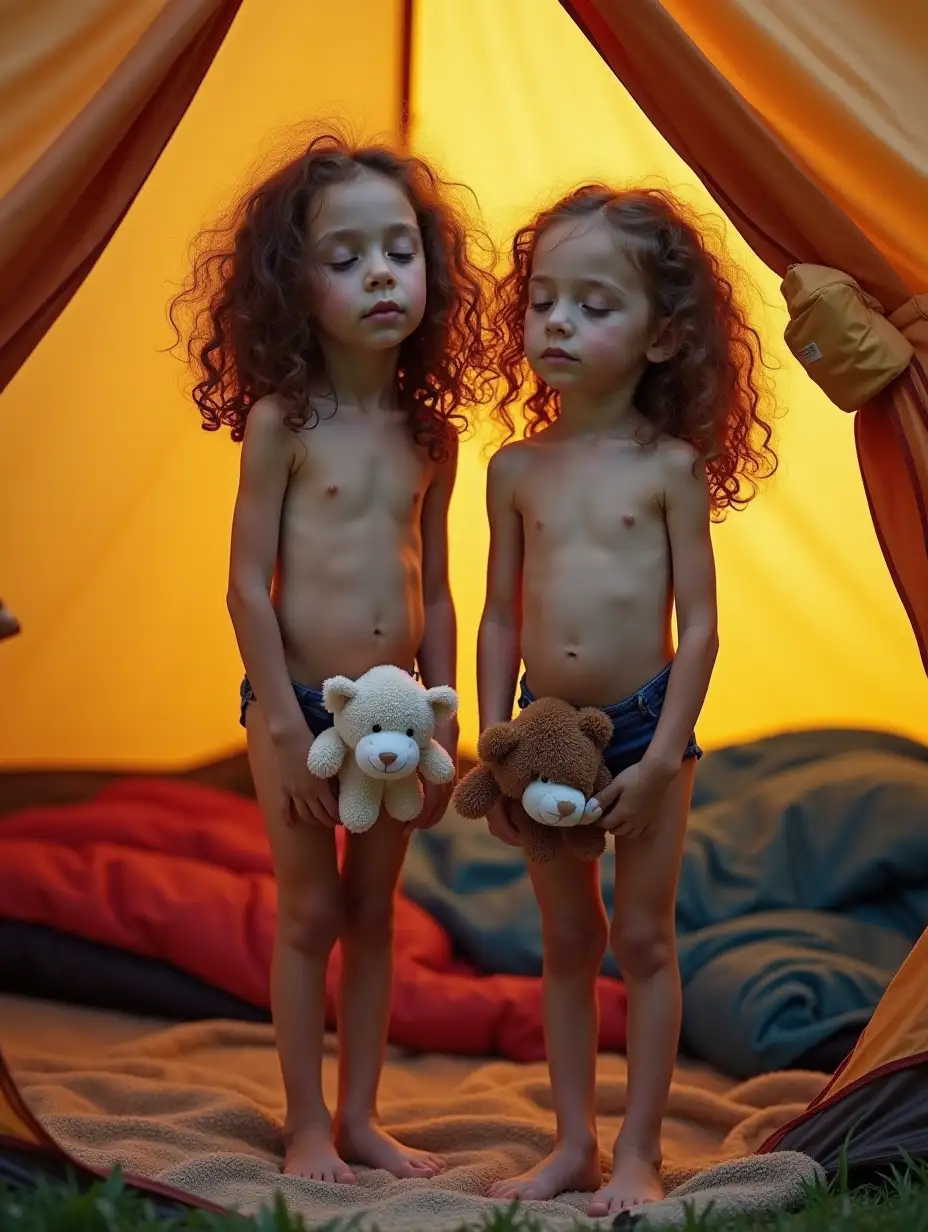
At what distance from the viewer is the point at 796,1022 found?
276 cm

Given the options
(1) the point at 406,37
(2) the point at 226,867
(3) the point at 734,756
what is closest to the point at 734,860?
(3) the point at 734,756

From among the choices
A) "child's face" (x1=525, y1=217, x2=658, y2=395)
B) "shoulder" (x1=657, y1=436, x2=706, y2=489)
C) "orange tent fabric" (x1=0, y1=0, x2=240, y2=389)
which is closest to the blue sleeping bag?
"shoulder" (x1=657, y1=436, x2=706, y2=489)

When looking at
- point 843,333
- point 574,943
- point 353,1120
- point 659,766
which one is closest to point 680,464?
point 843,333

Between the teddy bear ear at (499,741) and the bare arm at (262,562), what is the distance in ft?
0.79

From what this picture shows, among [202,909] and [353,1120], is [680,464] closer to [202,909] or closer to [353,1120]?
[353,1120]

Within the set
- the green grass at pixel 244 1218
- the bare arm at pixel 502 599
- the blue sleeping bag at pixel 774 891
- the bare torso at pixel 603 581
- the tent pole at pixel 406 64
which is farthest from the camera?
the tent pole at pixel 406 64

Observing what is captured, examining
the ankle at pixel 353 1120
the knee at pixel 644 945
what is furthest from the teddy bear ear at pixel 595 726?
the ankle at pixel 353 1120

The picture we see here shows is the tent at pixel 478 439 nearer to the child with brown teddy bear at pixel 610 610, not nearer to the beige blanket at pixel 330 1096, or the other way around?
the child with brown teddy bear at pixel 610 610

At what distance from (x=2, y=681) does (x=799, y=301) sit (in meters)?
1.56

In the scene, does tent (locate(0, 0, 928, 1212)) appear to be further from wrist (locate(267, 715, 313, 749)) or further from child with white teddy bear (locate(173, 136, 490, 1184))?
wrist (locate(267, 715, 313, 749))

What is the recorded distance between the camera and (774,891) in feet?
10.1

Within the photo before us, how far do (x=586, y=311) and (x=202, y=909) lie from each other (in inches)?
53.4

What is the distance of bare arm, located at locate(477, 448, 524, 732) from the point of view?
2301 mm

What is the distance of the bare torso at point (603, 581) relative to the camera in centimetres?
220
